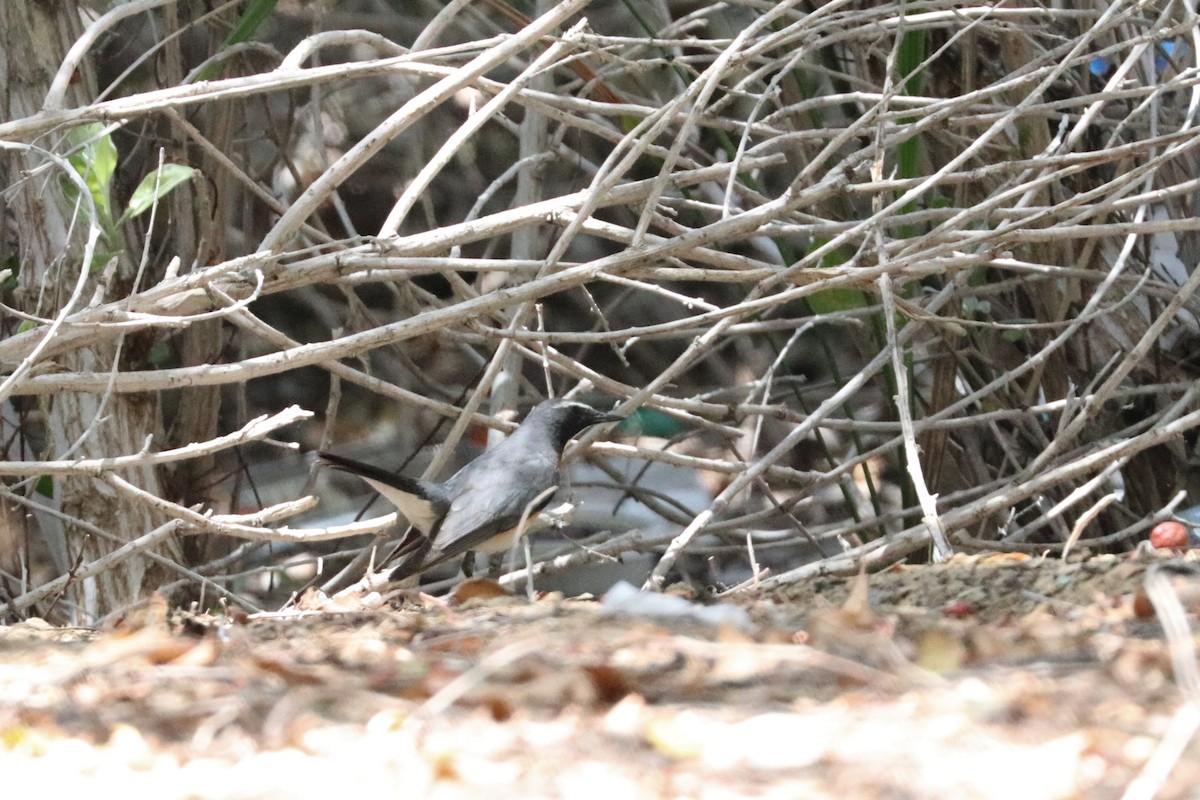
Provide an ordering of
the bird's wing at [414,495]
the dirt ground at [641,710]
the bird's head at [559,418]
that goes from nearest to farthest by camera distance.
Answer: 1. the dirt ground at [641,710]
2. the bird's wing at [414,495]
3. the bird's head at [559,418]

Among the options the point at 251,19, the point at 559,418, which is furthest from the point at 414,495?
the point at 251,19

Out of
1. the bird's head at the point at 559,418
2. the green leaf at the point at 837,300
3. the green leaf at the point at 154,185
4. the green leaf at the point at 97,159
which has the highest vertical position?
the green leaf at the point at 97,159

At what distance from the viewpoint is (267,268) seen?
11.6ft

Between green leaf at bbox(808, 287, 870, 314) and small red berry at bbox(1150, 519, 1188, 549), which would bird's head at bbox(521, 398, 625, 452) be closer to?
green leaf at bbox(808, 287, 870, 314)

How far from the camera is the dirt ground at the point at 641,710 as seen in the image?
166cm

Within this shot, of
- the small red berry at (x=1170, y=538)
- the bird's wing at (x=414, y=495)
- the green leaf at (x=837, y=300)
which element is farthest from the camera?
the bird's wing at (x=414, y=495)

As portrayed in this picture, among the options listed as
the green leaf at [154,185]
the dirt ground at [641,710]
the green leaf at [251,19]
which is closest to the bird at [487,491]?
the green leaf at [154,185]

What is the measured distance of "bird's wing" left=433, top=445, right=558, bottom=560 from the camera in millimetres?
4848

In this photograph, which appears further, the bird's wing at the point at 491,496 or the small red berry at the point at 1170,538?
the bird's wing at the point at 491,496

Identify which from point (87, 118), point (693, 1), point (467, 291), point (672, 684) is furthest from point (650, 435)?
point (672, 684)

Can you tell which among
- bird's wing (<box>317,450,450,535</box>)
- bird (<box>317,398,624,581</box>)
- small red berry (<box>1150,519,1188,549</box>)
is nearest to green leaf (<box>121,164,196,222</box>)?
bird (<box>317,398,624,581</box>)

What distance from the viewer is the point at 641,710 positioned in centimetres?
196

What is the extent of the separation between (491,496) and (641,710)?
3144mm

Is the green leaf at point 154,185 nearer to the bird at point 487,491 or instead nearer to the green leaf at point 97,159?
the green leaf at point 97,159
